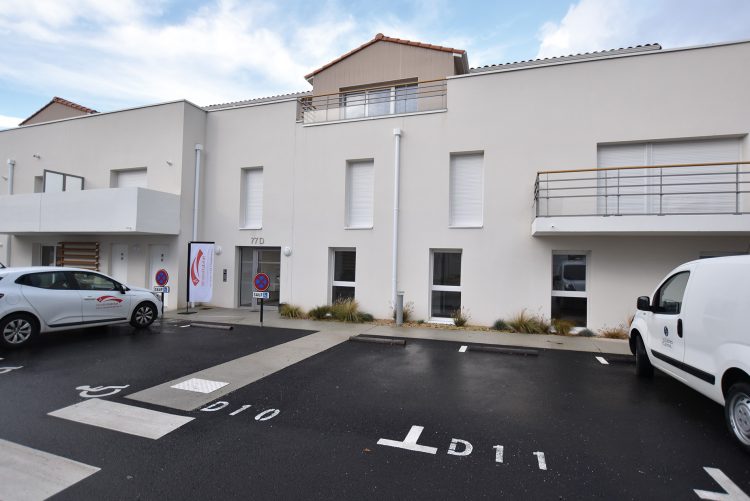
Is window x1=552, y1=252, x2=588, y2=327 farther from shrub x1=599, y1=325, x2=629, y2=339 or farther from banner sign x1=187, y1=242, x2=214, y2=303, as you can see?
banner sign x1=187, y1=242, x2=214, y2=303

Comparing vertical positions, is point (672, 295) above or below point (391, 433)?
above

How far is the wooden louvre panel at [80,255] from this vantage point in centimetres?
1405

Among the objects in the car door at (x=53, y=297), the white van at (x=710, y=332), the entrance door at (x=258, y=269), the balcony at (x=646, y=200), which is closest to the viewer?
the white van at (x=710, y=332)

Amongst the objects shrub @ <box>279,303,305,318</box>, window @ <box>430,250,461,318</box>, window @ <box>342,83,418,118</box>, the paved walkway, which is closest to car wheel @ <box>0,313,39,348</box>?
the paved walkway

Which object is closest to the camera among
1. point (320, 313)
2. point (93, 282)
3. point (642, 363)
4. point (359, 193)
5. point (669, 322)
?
point (669, 322)

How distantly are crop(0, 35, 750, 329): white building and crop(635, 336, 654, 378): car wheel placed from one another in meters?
3.18

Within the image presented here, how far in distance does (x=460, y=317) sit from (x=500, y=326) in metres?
1.02

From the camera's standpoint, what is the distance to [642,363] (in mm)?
6078

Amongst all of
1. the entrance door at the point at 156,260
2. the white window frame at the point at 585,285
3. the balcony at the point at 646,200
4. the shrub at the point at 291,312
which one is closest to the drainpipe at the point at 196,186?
the entrance door at the point at 156,260

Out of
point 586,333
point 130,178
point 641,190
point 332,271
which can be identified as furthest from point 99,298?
point 641,190

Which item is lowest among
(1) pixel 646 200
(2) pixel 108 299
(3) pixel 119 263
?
(2) pixel 108 299

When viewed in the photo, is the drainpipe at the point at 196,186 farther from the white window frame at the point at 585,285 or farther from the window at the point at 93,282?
the white window frame at the point at 585,285

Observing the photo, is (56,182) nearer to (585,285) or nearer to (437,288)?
(437,288)

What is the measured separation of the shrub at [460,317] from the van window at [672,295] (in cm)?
503
